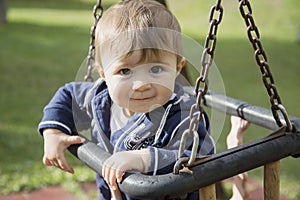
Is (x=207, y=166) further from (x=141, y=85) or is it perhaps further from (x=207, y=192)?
(x=141, y=85)

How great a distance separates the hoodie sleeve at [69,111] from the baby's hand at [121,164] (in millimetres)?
442

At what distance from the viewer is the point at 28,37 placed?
30.5 ft

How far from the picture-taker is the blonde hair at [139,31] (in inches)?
59.8

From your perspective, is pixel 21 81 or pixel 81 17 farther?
pixel 81 17

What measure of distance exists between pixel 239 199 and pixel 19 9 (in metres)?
11.9

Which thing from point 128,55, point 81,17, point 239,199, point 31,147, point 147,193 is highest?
point 81,17

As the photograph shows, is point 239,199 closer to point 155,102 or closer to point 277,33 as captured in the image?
point 155,102

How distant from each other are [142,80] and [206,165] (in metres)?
0.34

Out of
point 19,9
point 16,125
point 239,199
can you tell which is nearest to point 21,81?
point 16,125

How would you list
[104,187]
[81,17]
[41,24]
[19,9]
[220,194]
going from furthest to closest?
[19,9]
[81,17]
[41,24]
[220,194]
[104,187]

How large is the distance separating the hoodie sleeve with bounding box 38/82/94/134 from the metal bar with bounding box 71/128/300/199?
0.28 meters

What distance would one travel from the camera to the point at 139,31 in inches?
60.0

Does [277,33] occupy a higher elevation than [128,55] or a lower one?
higher

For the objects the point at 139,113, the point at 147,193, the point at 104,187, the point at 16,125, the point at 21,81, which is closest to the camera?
the point at 147,193
